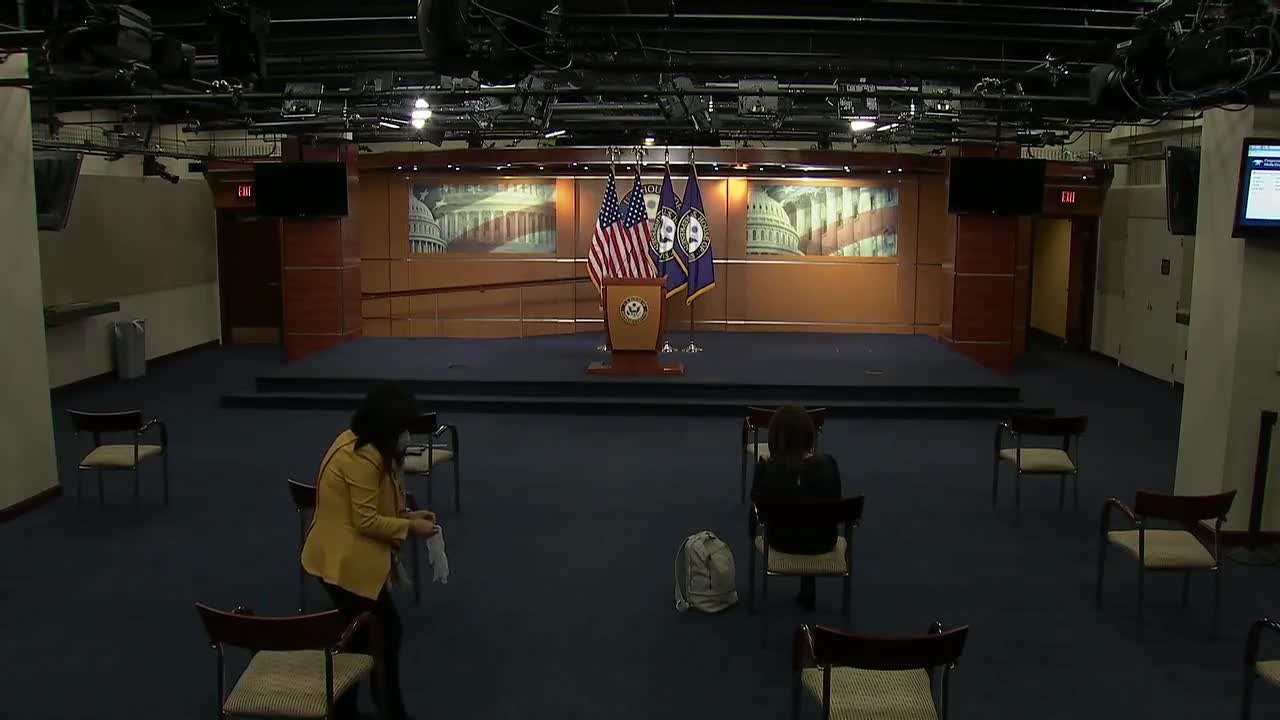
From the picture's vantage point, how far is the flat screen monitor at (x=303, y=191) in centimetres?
1448

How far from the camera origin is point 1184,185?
27.8 feet

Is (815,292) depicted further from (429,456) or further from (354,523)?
(354,523)

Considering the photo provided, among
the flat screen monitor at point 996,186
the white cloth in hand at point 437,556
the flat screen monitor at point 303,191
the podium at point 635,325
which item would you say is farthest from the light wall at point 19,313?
the flat screen monitor at point 996,186

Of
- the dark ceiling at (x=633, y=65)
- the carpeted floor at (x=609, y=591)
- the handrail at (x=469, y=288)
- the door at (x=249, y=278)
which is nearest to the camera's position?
the carpeted floor at (x=609, y=591)

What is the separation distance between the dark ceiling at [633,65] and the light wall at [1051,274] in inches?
198

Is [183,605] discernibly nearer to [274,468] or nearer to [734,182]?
[274,468]

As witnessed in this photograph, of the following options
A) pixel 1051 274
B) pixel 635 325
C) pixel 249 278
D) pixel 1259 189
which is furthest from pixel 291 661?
pixel 1051 274

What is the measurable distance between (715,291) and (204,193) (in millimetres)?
8235

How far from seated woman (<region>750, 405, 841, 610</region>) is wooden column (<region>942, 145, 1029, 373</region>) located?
944 cm

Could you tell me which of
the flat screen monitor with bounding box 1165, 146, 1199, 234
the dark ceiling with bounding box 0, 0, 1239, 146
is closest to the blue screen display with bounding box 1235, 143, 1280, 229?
the dark ceiling with bounding box 0, 0, 1239, 146

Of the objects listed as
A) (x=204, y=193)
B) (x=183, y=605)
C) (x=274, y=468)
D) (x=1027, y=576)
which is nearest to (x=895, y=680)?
(x=1027, y=576)

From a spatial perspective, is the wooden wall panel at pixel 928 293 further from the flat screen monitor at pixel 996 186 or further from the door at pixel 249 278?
the door at pixel 249 278

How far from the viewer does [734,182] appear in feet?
56.6

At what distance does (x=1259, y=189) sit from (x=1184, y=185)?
5.36ft
